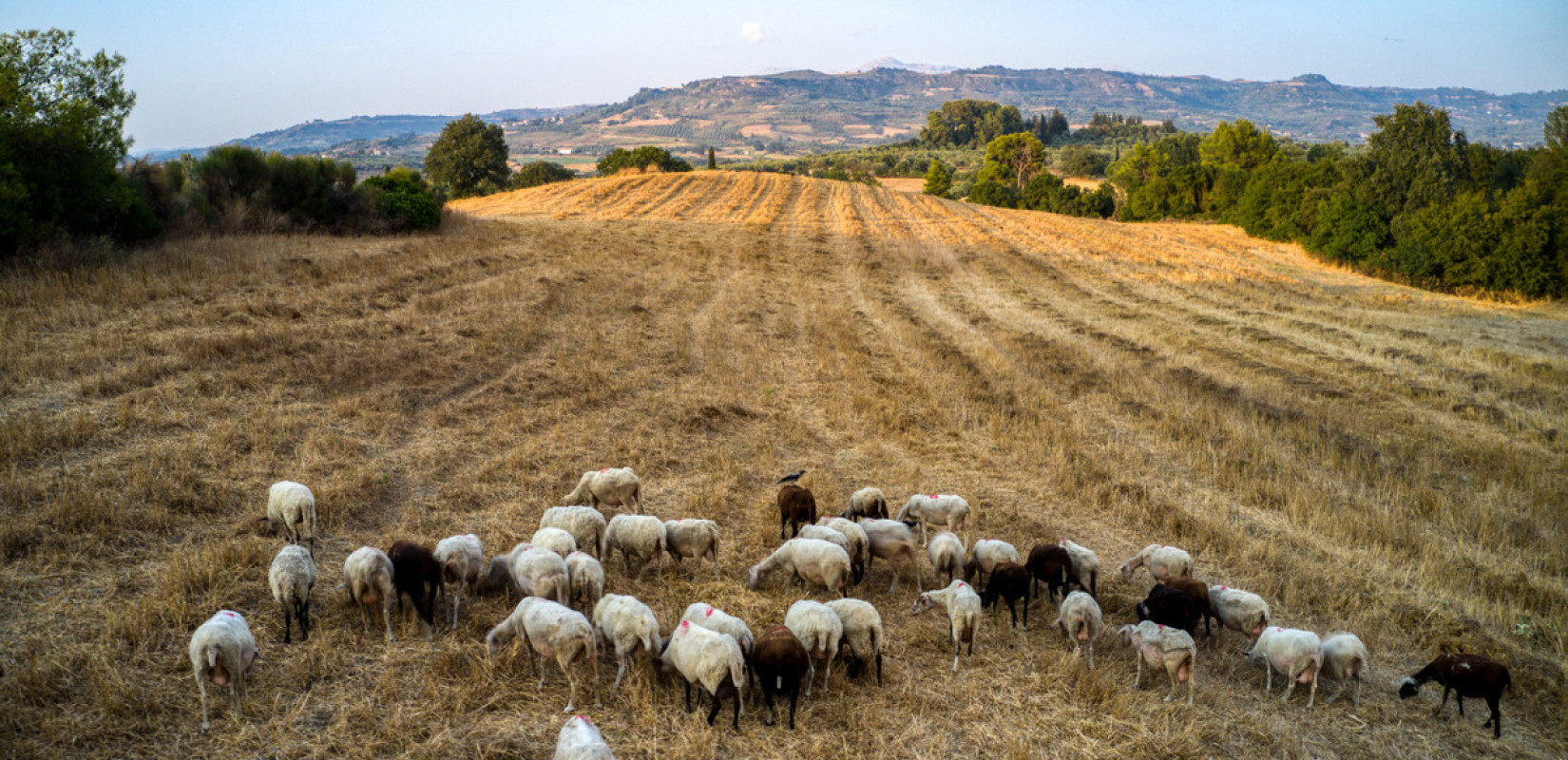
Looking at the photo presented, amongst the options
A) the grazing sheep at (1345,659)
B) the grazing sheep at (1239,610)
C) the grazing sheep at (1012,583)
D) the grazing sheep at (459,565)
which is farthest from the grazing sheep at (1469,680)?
the grazing sheep at (459,565)

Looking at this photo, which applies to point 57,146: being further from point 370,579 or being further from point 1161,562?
point 1161,562

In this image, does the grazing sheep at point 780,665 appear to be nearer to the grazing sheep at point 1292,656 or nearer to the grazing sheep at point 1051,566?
the grazing sheep at point 1051,566

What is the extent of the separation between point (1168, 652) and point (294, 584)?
7893 mm

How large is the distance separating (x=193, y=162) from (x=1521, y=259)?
161 ft

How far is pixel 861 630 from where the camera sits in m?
6.76

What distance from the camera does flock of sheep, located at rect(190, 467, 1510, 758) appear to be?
6137 millimetres

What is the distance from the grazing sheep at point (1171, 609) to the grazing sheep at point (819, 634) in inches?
131

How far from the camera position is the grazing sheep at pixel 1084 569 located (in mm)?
8281

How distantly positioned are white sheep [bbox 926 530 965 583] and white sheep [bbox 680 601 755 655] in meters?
2.79

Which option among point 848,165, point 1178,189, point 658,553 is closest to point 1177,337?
point 658,553

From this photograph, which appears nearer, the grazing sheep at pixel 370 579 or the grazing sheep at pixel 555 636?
the grazing sheep at pixel 555 636

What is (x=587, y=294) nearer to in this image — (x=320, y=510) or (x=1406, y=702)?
(x=320, y=510)

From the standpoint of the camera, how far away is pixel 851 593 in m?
8.41

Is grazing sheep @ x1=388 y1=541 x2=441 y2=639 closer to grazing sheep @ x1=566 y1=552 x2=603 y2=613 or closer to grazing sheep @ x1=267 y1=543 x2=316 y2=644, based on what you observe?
grazing sheep @ x1=267 y1=543 x2=316 y2=644
